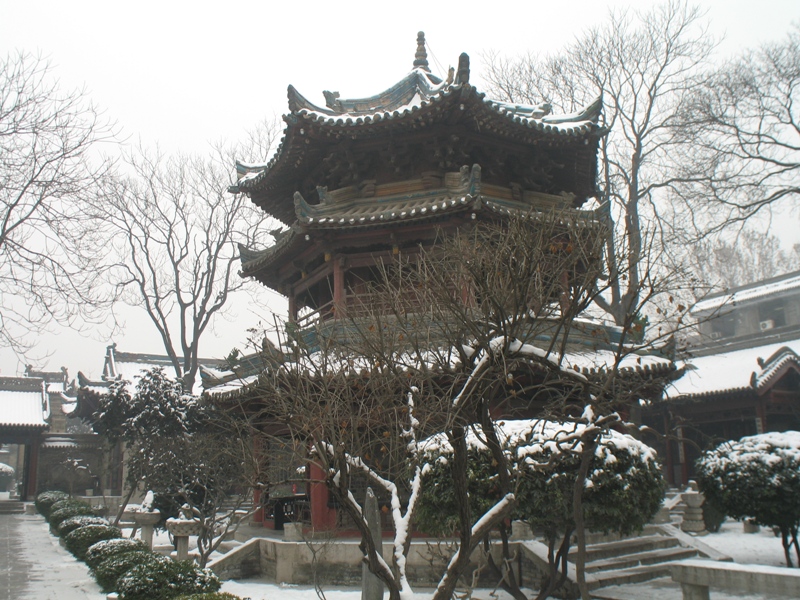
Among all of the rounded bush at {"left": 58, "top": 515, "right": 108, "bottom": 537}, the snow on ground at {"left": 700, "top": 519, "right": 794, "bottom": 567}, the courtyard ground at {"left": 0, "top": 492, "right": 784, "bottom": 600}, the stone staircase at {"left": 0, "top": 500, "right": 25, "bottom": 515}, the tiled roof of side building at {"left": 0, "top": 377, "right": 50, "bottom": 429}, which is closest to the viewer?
the courtyard ground at {"left": 0, "top": 492, "right": 784, "bottom": 600}

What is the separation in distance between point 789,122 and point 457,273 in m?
15.8

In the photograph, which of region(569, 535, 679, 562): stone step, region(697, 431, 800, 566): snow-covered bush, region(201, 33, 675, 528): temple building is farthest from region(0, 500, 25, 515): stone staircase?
region(697, 431, 800, 566): snow-covered bush

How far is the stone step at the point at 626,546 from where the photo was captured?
977 cm

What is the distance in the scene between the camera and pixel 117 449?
93.8ft

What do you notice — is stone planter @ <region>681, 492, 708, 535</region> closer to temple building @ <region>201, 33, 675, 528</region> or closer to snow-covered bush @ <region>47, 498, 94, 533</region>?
temple building @ <region>201, 33, 675, 528</region>

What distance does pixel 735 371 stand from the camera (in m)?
20.1

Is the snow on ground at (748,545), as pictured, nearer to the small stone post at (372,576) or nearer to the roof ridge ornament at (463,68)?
the small stone post at (372,576)

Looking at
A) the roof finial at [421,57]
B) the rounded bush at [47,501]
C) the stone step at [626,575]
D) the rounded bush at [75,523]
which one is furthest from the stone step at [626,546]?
the rounded bush at [47,501]

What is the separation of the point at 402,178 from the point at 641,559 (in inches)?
290

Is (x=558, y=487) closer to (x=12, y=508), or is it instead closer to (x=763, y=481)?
(x=763, y=481)

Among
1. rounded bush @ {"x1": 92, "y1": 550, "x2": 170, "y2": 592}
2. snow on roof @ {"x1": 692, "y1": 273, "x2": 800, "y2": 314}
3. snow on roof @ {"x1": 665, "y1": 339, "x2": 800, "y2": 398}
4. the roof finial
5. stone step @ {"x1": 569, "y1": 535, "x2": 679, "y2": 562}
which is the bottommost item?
stone step @ {"x1": 569, "y1": 535, "x2": 679, "y2": 562}

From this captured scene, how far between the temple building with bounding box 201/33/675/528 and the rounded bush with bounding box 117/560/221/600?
3130 millimetres

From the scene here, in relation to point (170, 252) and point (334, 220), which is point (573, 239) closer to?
point (334, 220)

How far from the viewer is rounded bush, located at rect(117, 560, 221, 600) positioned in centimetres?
721
